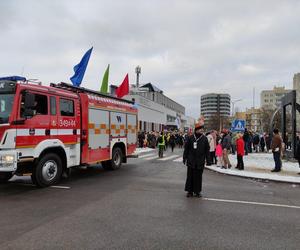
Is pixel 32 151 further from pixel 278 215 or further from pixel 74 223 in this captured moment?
pixel 278 215

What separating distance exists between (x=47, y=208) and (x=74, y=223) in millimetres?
1337

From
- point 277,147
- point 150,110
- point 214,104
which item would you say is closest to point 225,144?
point 277,147

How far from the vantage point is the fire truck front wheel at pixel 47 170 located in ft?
29.7

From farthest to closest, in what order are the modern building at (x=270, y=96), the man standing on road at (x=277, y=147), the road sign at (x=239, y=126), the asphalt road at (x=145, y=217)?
the modern building at (x=270, y=96) → the road sign at (x=239, y=126) → the man standing on road at (x=277, y=147) → the asphalt road at (x=145, y=217)

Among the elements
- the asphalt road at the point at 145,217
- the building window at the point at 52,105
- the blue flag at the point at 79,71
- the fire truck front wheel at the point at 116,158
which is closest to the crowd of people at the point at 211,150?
the asphalt road at the point at 145,217

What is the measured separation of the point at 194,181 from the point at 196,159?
1.89 ft

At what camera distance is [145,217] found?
6293 millimetres

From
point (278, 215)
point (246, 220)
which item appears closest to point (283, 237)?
point (246, 220)

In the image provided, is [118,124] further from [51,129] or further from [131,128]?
[51,129]

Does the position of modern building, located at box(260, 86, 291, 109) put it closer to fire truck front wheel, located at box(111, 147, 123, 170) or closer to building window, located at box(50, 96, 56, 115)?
fire truck front wheel, located at box(111, 147, 123, 170)

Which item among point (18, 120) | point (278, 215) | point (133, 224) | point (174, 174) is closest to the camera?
point (133, 224)

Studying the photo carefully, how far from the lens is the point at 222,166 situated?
593 inches

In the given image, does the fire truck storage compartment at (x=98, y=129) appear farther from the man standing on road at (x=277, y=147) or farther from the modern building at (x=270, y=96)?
the modern building at (x=270, y=96)

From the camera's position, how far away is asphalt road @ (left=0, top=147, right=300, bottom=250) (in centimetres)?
496
